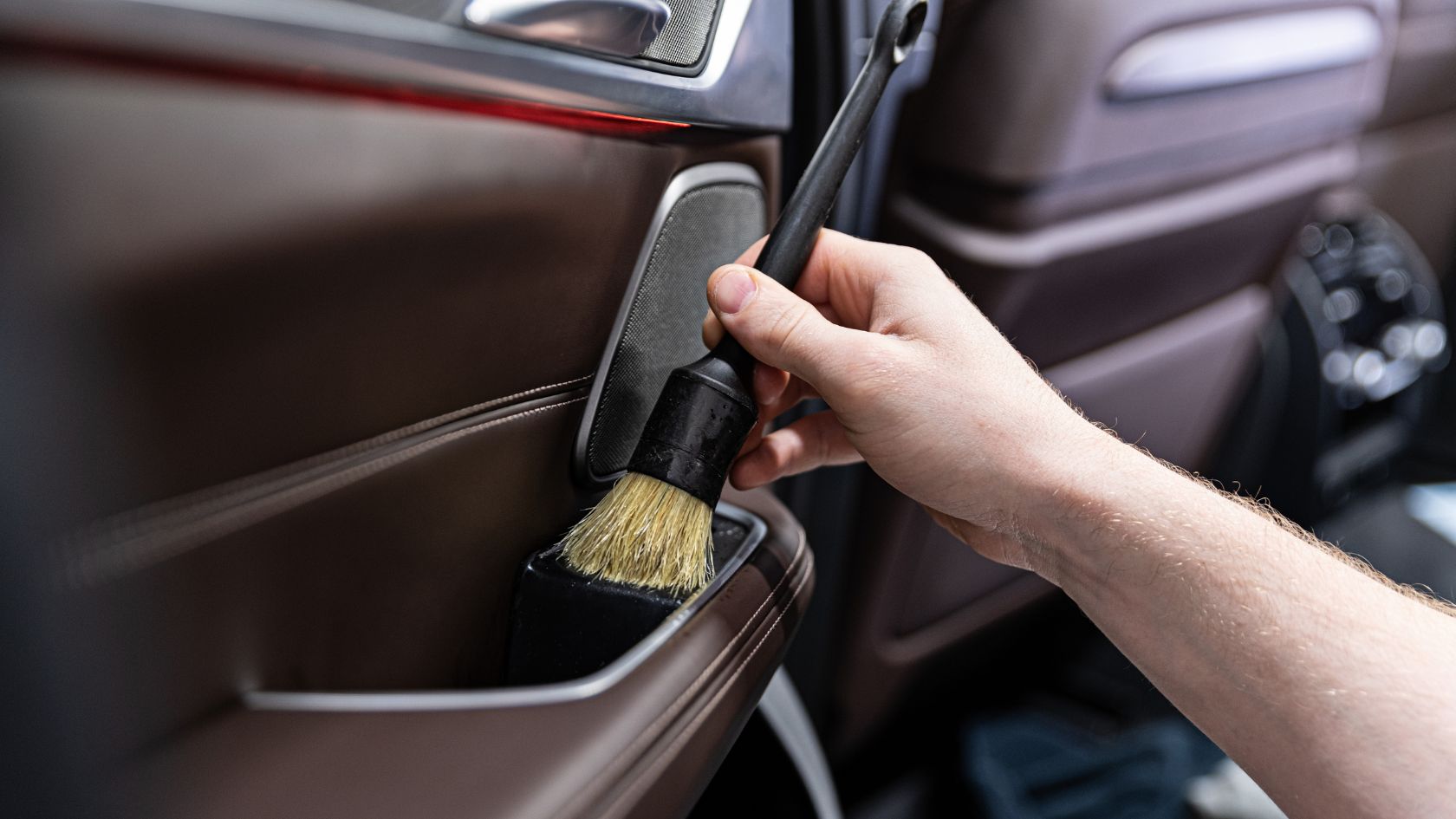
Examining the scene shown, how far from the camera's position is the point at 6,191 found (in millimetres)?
288

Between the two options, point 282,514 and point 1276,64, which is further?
point 1276,64

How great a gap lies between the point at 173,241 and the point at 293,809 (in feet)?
0.70

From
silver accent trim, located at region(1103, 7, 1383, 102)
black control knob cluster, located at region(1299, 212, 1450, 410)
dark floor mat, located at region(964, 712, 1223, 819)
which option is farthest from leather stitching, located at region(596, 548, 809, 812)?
black control knob cluster, located at region(1299, 212, 1450, 410)

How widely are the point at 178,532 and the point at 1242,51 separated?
2.94ft

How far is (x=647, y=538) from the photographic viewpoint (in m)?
0.51

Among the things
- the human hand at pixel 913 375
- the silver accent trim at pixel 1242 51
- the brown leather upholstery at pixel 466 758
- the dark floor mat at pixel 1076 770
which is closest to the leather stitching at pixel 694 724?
the brown leather upholstery at pixel 466 758

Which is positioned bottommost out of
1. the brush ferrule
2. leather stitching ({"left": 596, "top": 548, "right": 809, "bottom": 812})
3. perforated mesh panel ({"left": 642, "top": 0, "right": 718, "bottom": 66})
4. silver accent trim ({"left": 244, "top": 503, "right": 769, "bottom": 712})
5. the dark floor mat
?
the dark floor mat

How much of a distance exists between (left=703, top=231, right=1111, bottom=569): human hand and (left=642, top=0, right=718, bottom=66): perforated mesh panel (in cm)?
11

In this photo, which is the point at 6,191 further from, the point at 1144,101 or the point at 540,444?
the point at 1144,101

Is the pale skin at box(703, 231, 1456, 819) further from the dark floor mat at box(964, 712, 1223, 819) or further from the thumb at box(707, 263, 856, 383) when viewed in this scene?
the dark floor mat at box(964, 712, 1223, 819)

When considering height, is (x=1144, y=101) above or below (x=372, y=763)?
above

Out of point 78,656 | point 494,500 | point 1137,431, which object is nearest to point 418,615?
point 494,500

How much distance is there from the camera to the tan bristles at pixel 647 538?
509 millimetres

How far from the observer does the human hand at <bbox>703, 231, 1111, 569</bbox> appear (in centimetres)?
53
